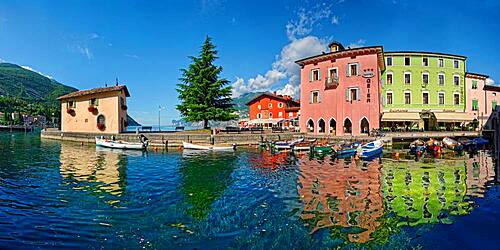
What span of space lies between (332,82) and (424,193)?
91.7ft

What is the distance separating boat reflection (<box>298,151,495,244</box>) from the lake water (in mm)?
54

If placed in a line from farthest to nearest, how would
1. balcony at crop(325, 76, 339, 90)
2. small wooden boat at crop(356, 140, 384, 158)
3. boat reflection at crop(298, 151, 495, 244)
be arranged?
balcony at crop(325, 76, 339, 90), small wooden boat at crop(356, 140, 384, 158), boat reflection at crop(298, 151, 495, 244)

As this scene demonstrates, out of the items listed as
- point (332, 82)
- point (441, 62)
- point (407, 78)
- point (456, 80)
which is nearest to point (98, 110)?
point (332, 82)

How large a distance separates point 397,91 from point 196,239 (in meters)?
46.1

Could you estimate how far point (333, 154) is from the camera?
25.4 meters

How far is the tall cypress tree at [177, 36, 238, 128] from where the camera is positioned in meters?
41.0

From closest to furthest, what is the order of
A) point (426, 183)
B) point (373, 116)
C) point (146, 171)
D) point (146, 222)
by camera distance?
1. point (146, 222)
2. point (426, 183)
3. point (146, 171)
4. point (373, 116)

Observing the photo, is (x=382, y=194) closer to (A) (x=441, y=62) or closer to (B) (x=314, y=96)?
(B) (x=314, y=96)

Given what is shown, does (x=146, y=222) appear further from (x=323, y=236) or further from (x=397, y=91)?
(x=397, y=91)

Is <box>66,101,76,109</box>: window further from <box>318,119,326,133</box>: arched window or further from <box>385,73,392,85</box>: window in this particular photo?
<box>385,73,392,85</box>: window

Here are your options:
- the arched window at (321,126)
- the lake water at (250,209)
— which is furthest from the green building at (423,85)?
the lake water at (250,209)

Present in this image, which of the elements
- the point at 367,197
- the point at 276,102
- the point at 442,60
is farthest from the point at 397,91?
the point at 367,197

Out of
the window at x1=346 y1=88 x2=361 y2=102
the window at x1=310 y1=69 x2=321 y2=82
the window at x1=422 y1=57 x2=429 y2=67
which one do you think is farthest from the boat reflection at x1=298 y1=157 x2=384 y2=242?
the window at x1=422 y1=57 x2=429 y2=67

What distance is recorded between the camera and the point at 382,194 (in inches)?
484
